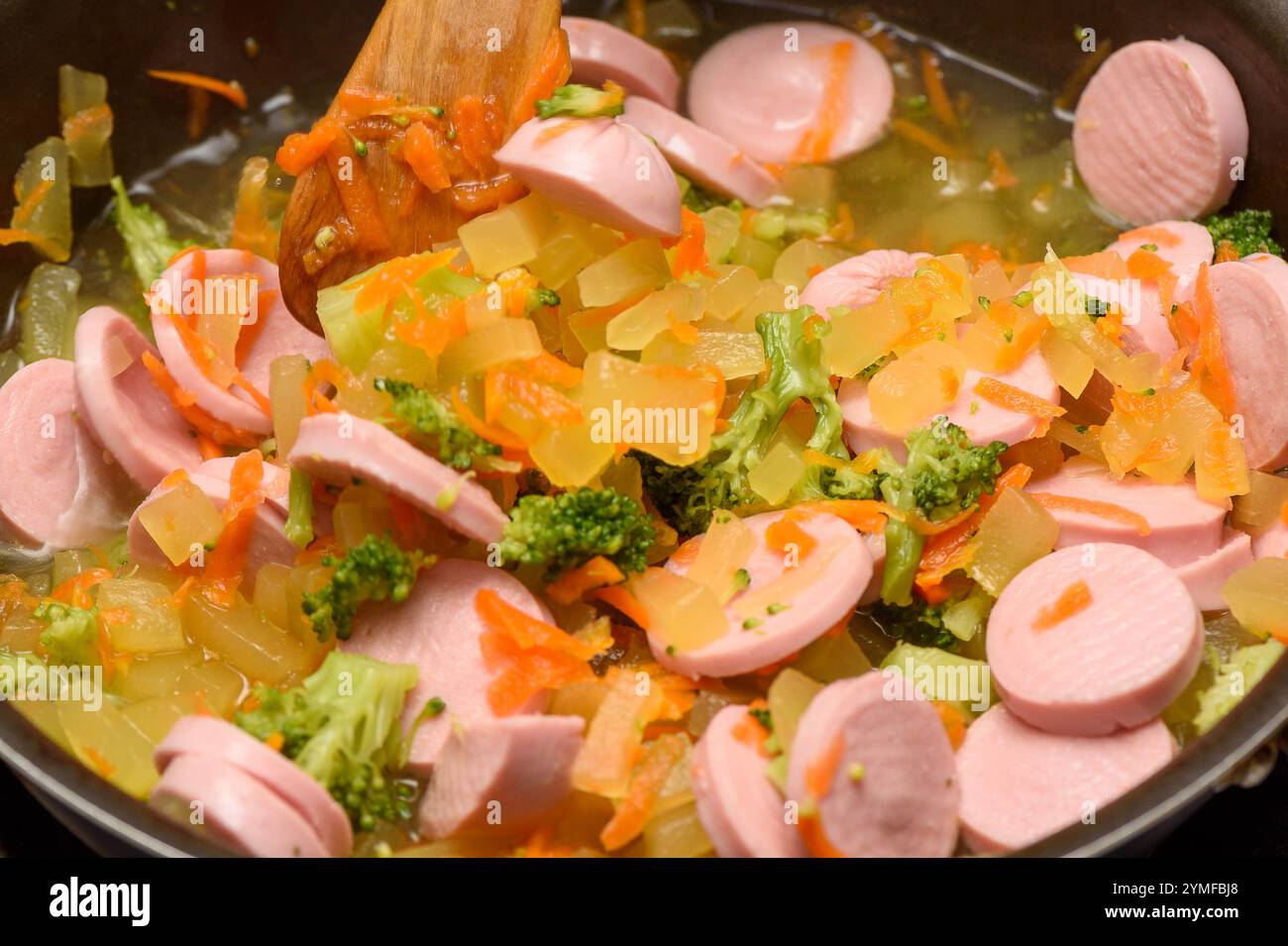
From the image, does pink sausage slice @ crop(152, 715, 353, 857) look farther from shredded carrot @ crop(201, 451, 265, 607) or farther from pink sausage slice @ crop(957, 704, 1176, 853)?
pink sausage slice @ crop(957, 704, 1176, 853)

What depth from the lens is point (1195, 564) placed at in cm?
287

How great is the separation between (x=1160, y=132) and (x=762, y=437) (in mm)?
1939

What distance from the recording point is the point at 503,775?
238 cm

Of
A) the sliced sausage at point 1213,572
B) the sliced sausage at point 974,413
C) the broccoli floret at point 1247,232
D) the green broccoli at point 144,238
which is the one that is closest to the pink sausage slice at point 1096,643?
the sliced sausage at point 1213,572

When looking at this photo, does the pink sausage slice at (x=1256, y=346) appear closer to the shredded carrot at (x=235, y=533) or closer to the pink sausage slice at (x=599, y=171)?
the pink sausage slice at (x=599, y=171)

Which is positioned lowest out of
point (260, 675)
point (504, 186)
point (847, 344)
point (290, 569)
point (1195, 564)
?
point (260, 675)

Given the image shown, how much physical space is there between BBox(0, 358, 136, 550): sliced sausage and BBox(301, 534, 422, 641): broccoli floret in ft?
2.98

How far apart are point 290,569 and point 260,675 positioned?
0.86ft

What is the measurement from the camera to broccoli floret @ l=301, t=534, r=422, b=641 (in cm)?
262

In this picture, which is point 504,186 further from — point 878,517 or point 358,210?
point 878,517

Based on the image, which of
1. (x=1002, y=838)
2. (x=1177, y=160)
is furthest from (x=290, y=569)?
(x=1177, y=160)

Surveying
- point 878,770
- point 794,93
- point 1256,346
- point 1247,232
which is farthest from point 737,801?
point 794,93

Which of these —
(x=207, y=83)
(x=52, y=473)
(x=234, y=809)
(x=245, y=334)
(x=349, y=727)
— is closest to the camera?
(x=234, y=809)

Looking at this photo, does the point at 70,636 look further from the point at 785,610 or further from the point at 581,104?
the point at 581,104
